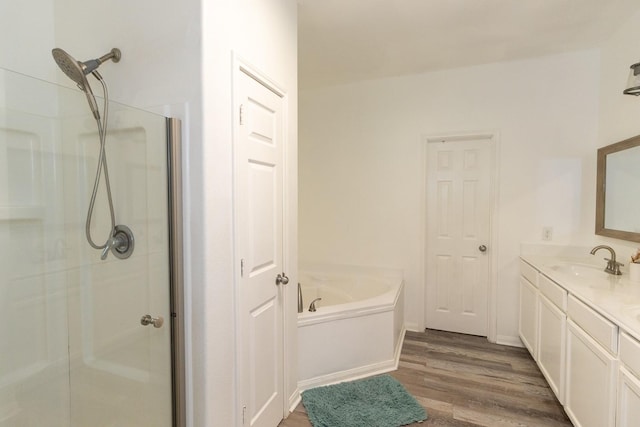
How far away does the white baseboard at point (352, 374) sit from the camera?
7.59ft

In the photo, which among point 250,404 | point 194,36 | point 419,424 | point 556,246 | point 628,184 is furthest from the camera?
point 556,246

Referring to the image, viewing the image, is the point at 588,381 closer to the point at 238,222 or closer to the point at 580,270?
the point at 580,270

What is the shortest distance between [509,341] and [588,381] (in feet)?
4.94

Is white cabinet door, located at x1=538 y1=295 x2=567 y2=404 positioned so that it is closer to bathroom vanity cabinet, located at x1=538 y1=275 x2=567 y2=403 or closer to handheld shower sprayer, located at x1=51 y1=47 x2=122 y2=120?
bathroom vanity cabinet, located at x1=538 y1=275 x2=567 y2=403

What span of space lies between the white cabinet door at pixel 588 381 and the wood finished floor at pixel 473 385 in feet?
0.95

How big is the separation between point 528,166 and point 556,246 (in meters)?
0.76

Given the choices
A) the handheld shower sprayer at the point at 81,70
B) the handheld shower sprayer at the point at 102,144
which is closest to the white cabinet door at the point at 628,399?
the handheld shower sprayer at the point at 102,144

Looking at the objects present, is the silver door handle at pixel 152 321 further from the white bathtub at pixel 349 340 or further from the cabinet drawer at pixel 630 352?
the cabinet drawer at pixel 630 352

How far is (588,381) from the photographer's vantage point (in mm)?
1661

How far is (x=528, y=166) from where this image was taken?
2959 millimetres

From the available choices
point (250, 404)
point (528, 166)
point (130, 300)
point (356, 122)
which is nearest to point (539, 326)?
point (528, 166)

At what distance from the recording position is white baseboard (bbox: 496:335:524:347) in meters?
3.04

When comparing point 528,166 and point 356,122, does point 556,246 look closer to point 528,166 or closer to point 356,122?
point 528,166

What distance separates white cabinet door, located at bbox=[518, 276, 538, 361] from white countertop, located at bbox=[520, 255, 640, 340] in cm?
25
